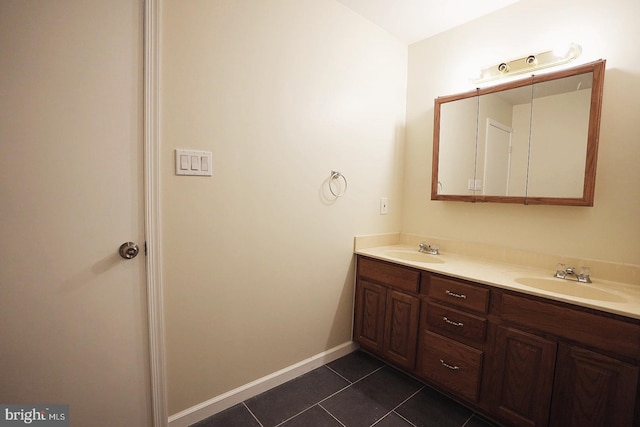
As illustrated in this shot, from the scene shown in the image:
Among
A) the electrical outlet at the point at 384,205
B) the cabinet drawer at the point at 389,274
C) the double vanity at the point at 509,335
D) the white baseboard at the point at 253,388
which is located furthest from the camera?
the electrical outlet at the point at 384,205

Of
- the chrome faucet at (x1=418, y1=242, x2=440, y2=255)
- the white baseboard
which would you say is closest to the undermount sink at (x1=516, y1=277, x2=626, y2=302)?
the chrome faucet at (x1=418, y1=242, x2=440, y2=255)

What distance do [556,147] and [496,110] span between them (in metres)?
0.43

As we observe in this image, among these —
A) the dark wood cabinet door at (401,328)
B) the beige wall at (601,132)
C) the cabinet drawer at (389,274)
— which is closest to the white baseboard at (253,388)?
the dark wood cabinet door at (401,328)

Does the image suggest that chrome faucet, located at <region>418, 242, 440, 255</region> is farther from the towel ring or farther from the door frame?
the door frame

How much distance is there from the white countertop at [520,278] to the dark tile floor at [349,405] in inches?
31.1

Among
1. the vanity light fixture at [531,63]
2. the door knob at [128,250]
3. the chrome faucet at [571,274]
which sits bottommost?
the chrome faucet at [571,274]

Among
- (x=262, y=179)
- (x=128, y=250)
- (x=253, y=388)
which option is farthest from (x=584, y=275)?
(x=128, y=250)

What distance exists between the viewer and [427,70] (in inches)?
86.8

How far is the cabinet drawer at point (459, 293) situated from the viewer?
4.71ft

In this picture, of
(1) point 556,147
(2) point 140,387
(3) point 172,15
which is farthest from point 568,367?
(3) point 172,15

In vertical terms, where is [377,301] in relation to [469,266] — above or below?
below

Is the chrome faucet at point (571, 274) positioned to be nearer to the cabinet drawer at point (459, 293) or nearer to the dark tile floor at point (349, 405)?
the cabinet drawer at point (459, 293)

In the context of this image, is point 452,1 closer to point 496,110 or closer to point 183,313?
→ point 496,110

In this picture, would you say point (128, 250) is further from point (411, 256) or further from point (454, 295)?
point (411, 256)
